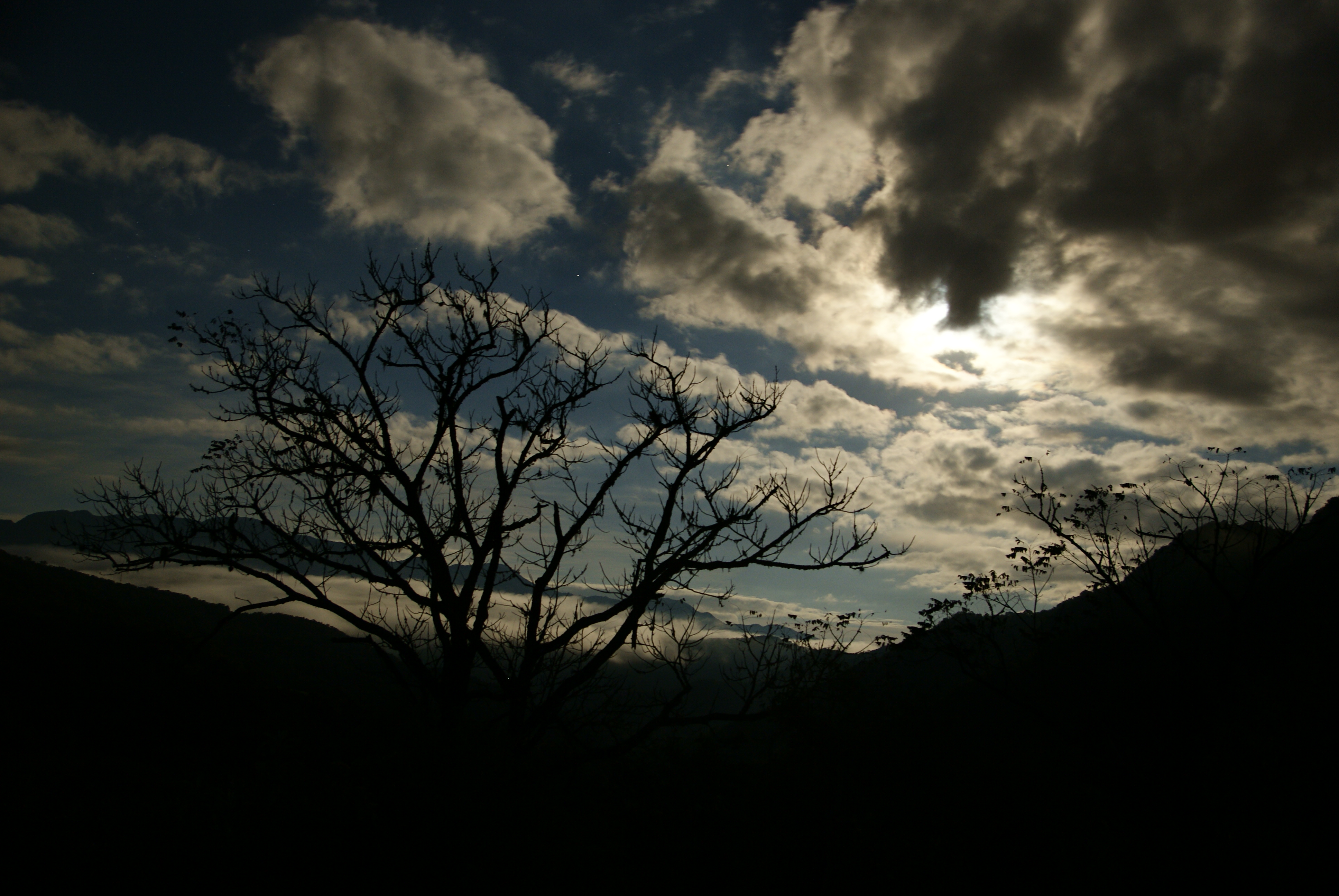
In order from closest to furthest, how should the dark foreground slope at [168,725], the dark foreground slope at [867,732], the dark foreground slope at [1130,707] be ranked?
the dark foreground slope at [168,725] → the dark foreground slope at [867,732] → the dark foreground slope at [1130,707]

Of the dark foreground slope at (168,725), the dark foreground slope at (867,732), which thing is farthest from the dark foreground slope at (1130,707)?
the dark foreground slope at (168,725)

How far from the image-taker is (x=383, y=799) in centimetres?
1038

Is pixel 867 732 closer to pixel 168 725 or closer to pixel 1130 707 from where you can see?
pixel 1130 707

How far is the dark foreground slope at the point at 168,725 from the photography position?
361 inches

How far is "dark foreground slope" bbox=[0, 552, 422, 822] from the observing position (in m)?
9.17

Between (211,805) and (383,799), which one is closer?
(211,805)

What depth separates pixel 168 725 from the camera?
74.8 feet

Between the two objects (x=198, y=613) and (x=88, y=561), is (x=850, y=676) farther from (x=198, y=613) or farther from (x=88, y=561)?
(x=198, y=613)

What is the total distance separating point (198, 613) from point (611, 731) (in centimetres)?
14313

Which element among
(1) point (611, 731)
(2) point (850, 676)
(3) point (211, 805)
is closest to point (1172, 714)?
(2) point (850, 676)

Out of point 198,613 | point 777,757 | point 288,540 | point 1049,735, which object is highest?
point 288,540

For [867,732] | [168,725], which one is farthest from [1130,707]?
[168,725]

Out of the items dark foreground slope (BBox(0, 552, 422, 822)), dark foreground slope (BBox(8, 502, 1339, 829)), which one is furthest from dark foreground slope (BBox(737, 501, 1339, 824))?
dark foreground slope (BBox(0, 552, 422, 822))

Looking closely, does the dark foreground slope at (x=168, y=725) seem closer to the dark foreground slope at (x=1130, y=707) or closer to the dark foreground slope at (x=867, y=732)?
the dark foreground slope at (x=867, y=732)
